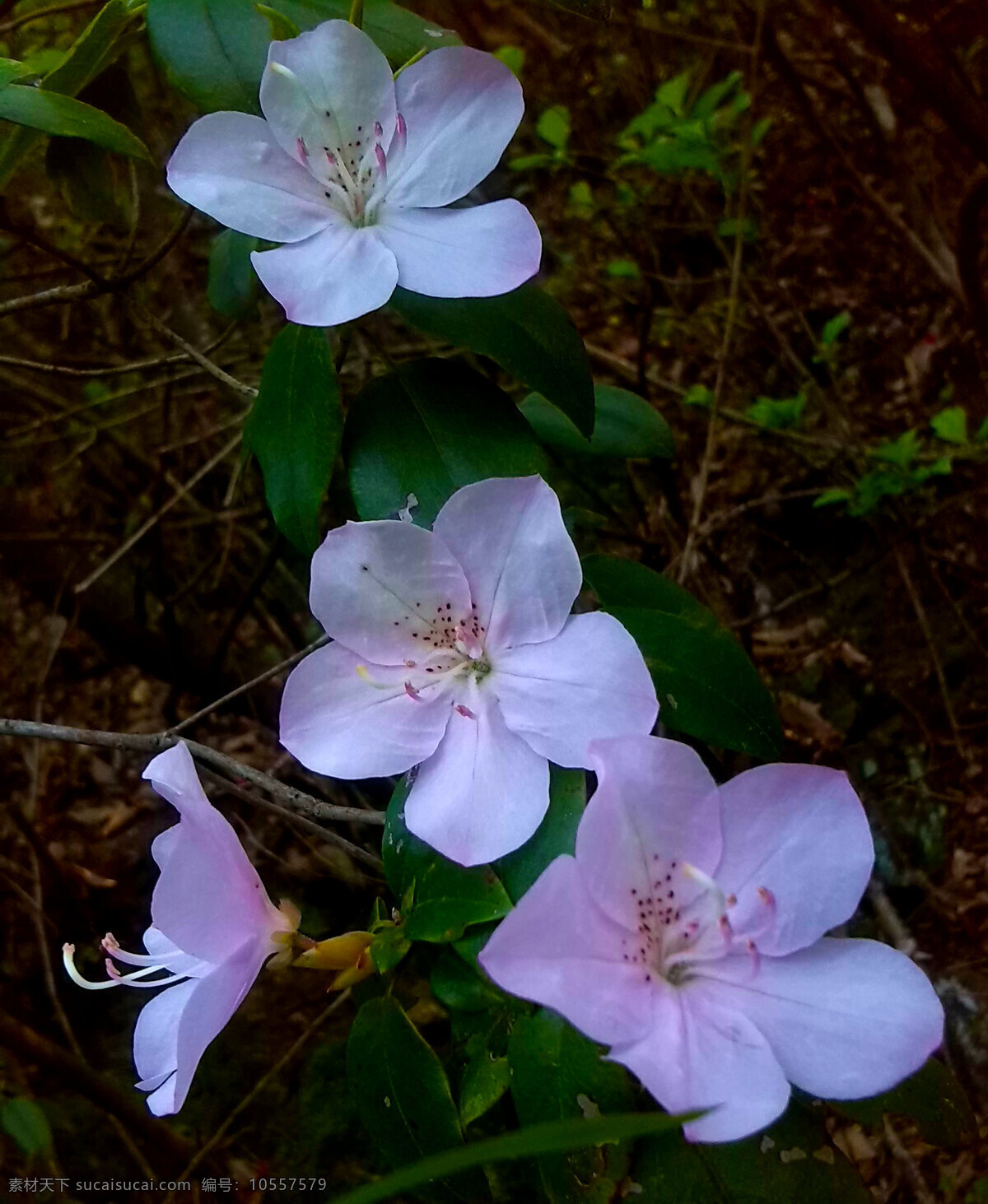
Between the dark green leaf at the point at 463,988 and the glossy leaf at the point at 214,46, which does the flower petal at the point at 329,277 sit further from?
the dark green leaf at the point at 463,988

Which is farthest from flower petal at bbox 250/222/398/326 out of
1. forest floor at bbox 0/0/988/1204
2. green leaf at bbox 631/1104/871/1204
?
green leaf at bbox 631/1104/871/1204

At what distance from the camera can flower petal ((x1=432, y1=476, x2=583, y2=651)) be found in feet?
1.97

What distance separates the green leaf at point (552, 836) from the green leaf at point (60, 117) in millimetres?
573

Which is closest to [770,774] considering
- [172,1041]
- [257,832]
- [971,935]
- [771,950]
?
[771,950]

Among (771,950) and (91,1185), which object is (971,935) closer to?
(771,950)

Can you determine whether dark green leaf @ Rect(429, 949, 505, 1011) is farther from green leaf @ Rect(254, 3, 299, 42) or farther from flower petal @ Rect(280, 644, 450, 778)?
green leaf @ Rect(254, 3, 299, 42)

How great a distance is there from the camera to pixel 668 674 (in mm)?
691

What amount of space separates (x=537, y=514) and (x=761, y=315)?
145 centimetres

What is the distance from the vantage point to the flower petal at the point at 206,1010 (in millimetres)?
557

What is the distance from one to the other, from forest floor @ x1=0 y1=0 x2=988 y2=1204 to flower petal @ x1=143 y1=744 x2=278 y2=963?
57 centimetres

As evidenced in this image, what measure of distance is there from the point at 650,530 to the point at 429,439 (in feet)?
2.89

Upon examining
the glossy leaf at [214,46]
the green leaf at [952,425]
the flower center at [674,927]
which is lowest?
the flower center at [674,927]

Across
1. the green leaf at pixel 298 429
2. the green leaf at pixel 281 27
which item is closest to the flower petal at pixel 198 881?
the green leaf at pixel 298 429

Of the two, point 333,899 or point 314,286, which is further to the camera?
point 333,899
